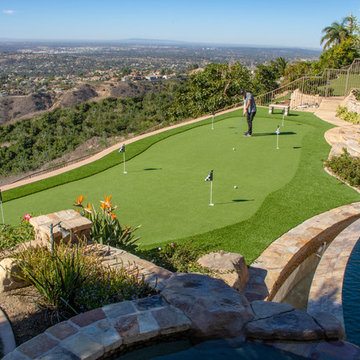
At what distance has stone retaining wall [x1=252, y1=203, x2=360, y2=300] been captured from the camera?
5.93 meters

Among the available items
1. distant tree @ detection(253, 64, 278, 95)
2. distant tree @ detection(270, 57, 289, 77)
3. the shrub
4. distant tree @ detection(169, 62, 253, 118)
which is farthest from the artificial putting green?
distant tree @ detection(270, 57, 289, 77)

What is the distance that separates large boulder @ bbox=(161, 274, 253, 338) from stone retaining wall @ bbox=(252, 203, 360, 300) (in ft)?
5.71

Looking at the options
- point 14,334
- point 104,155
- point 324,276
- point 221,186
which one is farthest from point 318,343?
point 104,155

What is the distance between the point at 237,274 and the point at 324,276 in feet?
4.88

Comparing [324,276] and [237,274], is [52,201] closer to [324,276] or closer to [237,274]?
[237,274]

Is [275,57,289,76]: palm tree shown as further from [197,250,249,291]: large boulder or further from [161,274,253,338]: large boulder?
[161,274,253,338]: large boulder

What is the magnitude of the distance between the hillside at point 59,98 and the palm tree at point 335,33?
36.0 metres

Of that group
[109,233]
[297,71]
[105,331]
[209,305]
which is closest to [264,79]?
[297,71]

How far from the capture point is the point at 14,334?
12.7ft

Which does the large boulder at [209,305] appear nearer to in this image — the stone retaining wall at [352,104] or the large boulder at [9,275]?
the large boulder at [9,275]

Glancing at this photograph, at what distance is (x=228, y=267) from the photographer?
539 cm

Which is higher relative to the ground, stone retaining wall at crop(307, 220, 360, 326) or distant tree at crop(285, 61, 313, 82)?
distant tree at crop(285, 61, 313, 82)

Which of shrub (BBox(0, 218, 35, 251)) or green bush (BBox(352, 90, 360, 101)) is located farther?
green bush (BBox(352, 90, 360, 101))

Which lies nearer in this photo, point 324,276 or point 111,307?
point 111,307
